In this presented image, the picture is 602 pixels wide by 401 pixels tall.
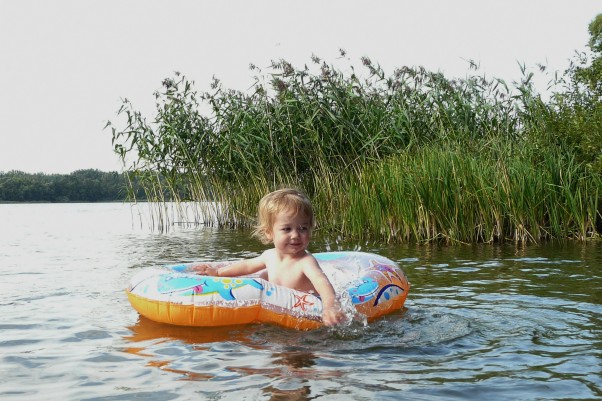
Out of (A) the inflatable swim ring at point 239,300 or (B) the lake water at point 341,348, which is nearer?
(B) the lake water at point 341,348

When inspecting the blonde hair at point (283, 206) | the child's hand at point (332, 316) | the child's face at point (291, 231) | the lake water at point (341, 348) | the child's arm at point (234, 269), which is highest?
the blonde hair at point (283, 206)

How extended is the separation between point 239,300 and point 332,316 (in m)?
0.71

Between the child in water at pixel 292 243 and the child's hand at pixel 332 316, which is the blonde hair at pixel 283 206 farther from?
the child's hand at pixel 332 316

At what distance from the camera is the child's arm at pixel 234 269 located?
521 cm

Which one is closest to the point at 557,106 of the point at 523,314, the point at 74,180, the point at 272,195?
the point at 523,314

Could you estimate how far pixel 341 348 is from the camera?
392 centimetres

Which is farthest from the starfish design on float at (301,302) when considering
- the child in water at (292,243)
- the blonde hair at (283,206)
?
the blonde hair at (283,206)

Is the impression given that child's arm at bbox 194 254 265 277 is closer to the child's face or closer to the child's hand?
the child's face

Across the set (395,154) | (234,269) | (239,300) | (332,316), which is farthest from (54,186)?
(332,316)

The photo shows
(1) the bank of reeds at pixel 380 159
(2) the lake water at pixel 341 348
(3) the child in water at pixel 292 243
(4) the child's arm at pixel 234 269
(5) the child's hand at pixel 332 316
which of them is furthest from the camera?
(1) the bank of reeds at pixel 380 159

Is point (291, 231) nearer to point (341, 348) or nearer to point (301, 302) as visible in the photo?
point (301, 302)

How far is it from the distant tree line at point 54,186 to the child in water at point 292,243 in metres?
36.6

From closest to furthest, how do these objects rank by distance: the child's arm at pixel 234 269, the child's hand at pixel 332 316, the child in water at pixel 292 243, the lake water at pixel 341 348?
the lake water at pixel 341 348 → the child's hand at pixel 332 316 → the child in water at pixel 292 243 → the child's arm at pixel 234 269

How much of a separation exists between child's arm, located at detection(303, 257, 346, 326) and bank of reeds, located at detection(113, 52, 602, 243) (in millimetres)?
5131
